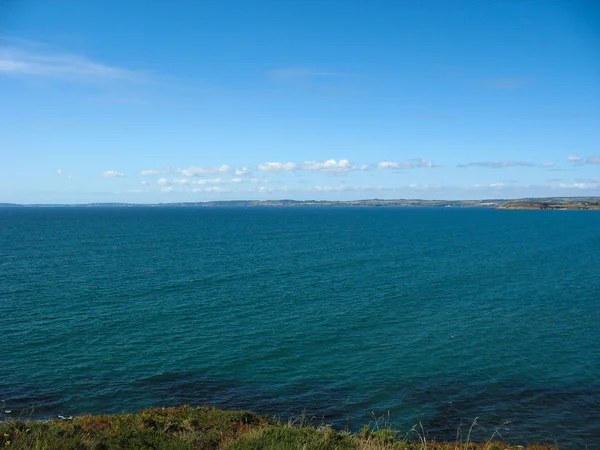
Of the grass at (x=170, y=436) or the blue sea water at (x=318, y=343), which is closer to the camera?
the grass at (x=170, y=436)

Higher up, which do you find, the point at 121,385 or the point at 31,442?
the point at 31,442

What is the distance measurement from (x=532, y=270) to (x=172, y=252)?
188 feet

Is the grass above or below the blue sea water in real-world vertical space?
above

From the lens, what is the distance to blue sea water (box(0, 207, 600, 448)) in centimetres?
2358

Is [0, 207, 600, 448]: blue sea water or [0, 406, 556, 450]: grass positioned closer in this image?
[0, 406, 556, 450]: grass

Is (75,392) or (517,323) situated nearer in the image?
(75,392)

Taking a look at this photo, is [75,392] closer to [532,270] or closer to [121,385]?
[121,385]

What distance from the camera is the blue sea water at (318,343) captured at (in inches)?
928

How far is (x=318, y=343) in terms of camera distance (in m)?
32.9

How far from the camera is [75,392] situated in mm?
24406

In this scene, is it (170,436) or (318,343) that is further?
(318,343)

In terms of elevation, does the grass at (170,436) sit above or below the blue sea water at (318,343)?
above

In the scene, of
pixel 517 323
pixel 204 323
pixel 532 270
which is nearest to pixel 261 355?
pixel 204 323

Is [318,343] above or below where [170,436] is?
below
